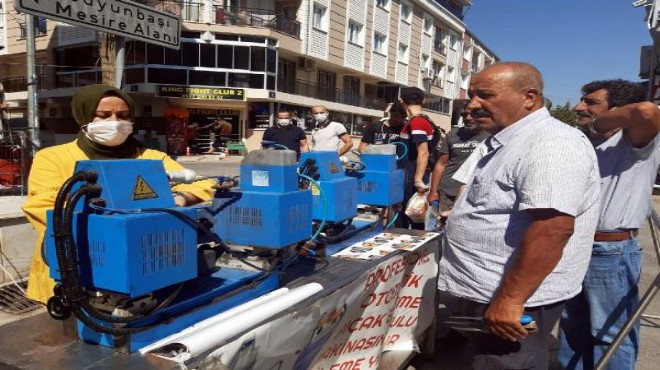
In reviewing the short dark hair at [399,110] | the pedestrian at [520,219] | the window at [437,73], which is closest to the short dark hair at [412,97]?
the short dark hair at [399,110]

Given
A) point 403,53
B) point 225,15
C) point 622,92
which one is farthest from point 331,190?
point 403,53

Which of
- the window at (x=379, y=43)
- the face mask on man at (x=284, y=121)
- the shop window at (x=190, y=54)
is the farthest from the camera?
the window at (x=379, y=43)

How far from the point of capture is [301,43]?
23.6 meters

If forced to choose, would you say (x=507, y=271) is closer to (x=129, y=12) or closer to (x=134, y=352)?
(x=134, y=352)

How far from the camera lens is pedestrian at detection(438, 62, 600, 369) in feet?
5.26

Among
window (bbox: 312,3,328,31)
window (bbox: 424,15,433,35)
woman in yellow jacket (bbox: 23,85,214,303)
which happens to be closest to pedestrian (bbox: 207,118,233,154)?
window (bbox: 312,3,328,31)

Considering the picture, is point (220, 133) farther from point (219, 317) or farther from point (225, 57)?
point (219, 317)

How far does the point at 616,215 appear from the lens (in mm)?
2424

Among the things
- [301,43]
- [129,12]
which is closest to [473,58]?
[301,43]

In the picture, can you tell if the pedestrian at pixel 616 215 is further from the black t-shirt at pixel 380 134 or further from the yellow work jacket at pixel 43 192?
the black t-shirt at pixel 380 134

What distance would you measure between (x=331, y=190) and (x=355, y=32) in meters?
27.0

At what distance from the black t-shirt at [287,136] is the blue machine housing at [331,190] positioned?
3694mm

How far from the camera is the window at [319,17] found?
80.4 feet

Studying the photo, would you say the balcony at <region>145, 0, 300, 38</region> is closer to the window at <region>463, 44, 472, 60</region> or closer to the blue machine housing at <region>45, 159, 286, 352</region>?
the blue machine housing at <region>45, 159, 286, 352</region>
